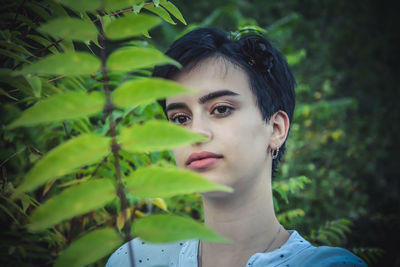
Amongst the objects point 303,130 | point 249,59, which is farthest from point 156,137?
point 303,130

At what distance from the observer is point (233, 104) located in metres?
1.03

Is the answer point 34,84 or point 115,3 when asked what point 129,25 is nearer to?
point 115,3

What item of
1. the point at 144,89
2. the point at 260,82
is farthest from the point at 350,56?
the point at 144,89

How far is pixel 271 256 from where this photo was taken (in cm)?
99

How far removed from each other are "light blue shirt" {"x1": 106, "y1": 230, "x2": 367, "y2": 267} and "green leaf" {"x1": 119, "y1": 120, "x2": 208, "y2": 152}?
2.43 feet

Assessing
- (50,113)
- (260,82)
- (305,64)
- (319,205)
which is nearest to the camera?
(50,113)

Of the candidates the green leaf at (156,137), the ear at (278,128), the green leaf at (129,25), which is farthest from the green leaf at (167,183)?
the ear at (278,128)

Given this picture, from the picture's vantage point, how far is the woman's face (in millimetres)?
961

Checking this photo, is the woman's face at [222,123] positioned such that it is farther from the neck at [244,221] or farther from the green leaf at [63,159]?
the green leaf at [63,159]

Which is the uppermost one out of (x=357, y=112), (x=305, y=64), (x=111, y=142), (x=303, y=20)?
(x=303, y=20)

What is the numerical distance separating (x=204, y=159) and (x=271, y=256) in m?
0.45

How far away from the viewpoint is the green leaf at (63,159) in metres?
0.42

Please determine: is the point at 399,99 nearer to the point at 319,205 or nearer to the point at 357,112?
the point at 357,112

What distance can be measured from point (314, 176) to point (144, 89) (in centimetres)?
341
